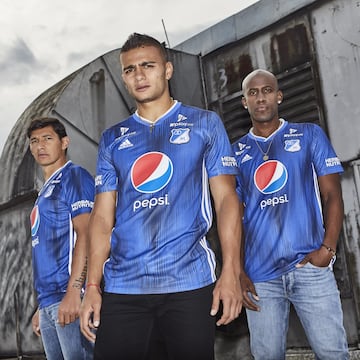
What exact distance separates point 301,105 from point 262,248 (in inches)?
117

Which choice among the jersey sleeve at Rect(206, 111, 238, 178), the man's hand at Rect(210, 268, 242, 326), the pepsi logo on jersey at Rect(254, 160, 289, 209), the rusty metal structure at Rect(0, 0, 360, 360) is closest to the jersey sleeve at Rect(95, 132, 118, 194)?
the jersey sleeve at Rect(206, 111, 238, 178)

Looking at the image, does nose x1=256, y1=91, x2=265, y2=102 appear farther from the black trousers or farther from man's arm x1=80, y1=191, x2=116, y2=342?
the black trousers

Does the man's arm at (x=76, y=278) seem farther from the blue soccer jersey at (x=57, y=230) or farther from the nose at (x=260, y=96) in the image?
the nose at (x=260, y=96)

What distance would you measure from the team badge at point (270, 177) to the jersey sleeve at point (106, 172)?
103 centimetres

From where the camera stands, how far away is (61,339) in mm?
3539

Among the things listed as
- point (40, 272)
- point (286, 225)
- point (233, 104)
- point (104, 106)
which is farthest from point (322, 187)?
point (104, 106)

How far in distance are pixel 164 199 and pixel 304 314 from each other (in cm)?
116

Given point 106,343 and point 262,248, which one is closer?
point 106,343

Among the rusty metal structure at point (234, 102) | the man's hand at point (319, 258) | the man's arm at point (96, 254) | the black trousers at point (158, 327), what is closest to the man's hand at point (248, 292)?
the man's hand at point (319, 258)

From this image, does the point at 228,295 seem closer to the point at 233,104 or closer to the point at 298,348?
the point at 298,348

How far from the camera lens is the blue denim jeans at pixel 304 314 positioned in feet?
10.1

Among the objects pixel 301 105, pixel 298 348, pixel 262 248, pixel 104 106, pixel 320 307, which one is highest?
pixel 104 106

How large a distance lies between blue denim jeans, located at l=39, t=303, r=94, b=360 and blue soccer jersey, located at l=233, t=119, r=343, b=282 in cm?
112

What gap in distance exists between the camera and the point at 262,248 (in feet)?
10.9
